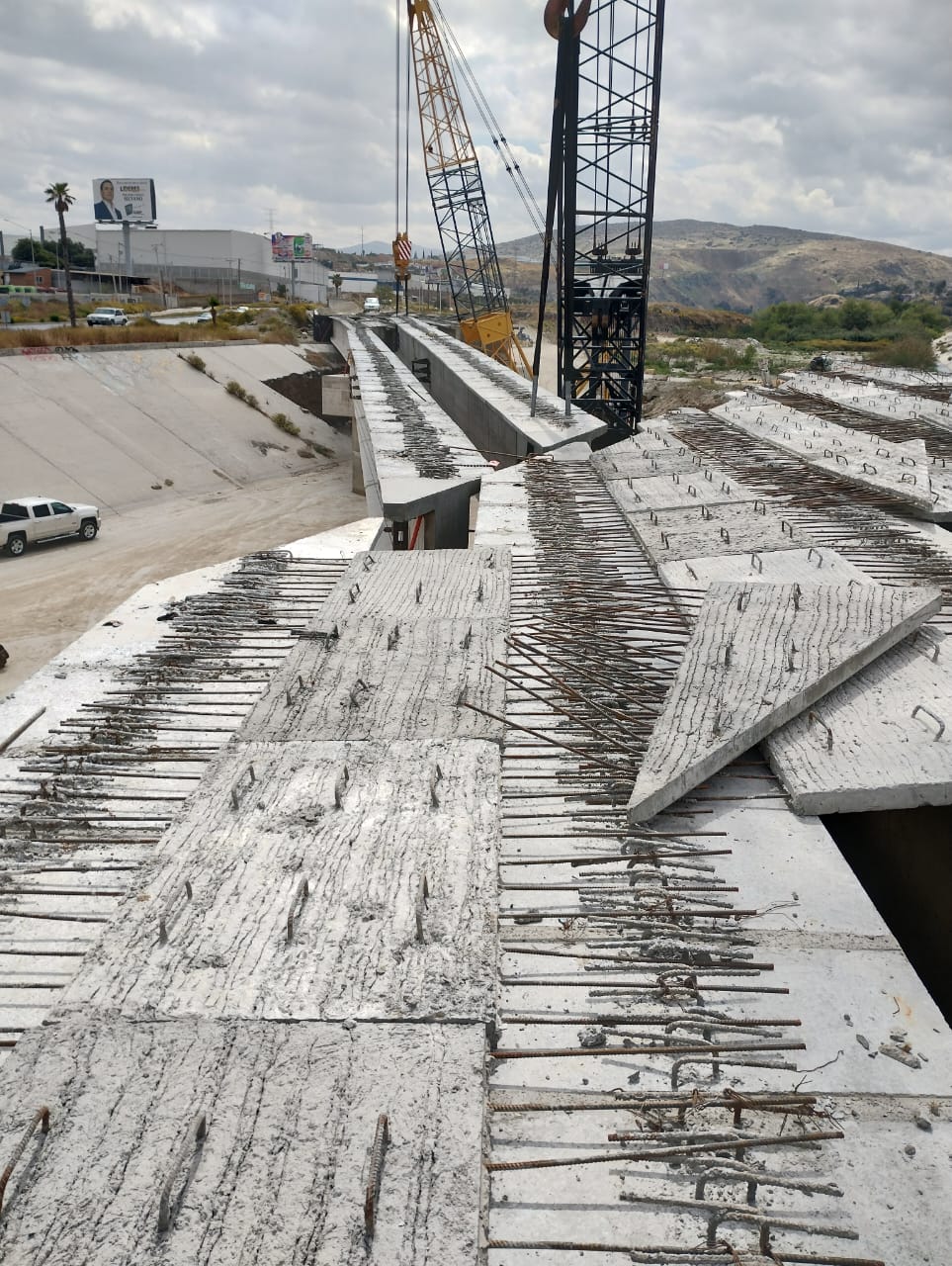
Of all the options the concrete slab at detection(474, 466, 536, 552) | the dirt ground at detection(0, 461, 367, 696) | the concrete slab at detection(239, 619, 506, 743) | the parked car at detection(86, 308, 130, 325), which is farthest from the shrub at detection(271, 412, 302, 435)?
the concrete slab at detection(239, 619, 506, 743)

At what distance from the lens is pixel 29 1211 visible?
10.7ft

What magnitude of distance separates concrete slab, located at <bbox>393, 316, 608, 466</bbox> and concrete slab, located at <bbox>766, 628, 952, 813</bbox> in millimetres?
14471

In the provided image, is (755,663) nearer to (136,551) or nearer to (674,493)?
(674,493)

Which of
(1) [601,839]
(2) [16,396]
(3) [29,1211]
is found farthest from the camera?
(2) [16,396]

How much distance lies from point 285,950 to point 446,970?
782 millimetres

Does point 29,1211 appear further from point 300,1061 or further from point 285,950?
point 285,950

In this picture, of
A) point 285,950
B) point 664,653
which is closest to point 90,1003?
point 285,950

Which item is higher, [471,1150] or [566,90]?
[566,90]

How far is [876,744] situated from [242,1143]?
180 inches

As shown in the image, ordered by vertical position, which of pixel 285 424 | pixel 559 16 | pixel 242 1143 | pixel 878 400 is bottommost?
pixel 285 424

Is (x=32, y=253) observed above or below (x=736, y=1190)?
above

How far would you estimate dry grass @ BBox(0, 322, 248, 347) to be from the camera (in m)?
43.6

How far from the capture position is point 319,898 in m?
4.88

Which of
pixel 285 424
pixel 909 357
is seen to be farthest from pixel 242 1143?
pixel 909 357
